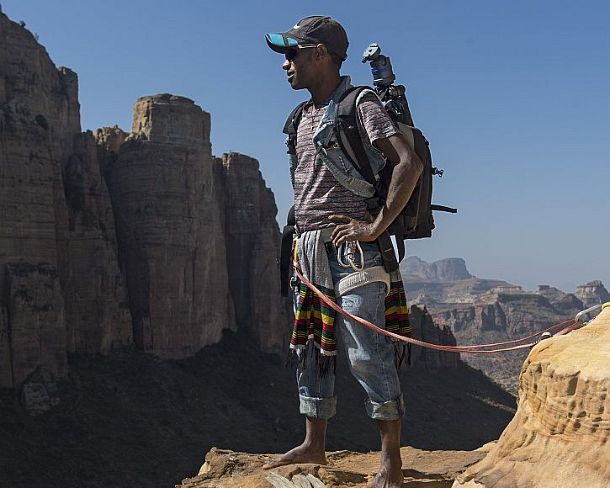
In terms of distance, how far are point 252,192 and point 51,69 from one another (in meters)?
13.8

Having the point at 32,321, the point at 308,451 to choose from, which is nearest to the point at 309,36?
the point at 308,451

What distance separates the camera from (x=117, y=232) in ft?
124

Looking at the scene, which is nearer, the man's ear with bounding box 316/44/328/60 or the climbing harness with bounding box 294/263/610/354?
the climbing harness with bounding box 294/263/610/354

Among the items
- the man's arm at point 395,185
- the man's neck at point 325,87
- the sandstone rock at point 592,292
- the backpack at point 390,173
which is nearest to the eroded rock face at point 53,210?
the man's neck at point 325,87

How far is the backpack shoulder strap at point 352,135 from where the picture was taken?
502cm

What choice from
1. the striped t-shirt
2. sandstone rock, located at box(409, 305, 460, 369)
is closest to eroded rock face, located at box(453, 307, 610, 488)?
the striped t-shirt

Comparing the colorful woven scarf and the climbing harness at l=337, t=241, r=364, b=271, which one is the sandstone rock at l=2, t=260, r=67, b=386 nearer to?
the colorful woven scarf

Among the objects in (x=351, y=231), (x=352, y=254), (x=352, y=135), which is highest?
(x=352, y=135)

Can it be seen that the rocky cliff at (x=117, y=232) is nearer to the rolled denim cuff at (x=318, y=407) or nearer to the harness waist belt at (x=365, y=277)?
the rolled denim cuff at (x=318, y=407)

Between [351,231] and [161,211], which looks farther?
[161,211]

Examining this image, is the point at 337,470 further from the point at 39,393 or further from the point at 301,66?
the point at 39,393

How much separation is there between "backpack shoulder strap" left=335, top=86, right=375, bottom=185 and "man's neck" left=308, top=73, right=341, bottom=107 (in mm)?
Answer: 285

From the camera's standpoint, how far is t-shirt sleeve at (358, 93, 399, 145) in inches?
192

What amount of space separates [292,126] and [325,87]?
0.38m
